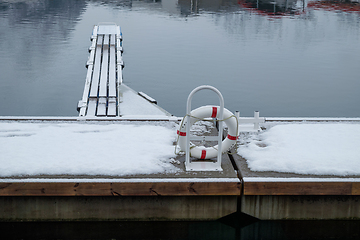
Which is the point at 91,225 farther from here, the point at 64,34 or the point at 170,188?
the point at 64,34

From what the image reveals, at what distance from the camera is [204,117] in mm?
4895

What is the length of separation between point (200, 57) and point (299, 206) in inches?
755

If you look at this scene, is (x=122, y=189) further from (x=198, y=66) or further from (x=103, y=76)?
(x=198, y=66)

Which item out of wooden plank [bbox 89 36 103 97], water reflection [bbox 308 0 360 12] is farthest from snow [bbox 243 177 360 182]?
water reflection [bbox 308 0 360 12]

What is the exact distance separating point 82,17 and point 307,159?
33.4 m

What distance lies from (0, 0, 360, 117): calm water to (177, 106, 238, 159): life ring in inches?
408

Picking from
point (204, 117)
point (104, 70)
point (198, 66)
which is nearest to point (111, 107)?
point (104, 70)

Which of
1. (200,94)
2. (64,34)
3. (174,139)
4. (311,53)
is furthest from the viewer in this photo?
(64,34)

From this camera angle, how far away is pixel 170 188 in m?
4.49

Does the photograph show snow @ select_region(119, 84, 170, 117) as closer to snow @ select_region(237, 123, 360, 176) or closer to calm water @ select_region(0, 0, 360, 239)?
calm water @ select_region(0, 0, 360, 239)

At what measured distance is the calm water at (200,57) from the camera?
1686 cm

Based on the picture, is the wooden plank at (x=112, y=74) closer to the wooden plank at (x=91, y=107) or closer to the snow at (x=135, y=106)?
the snow at (x=135, y=106)

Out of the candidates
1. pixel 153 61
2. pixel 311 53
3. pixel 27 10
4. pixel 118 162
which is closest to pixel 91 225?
pixel 118 162

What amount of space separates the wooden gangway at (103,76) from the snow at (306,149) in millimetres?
4824
